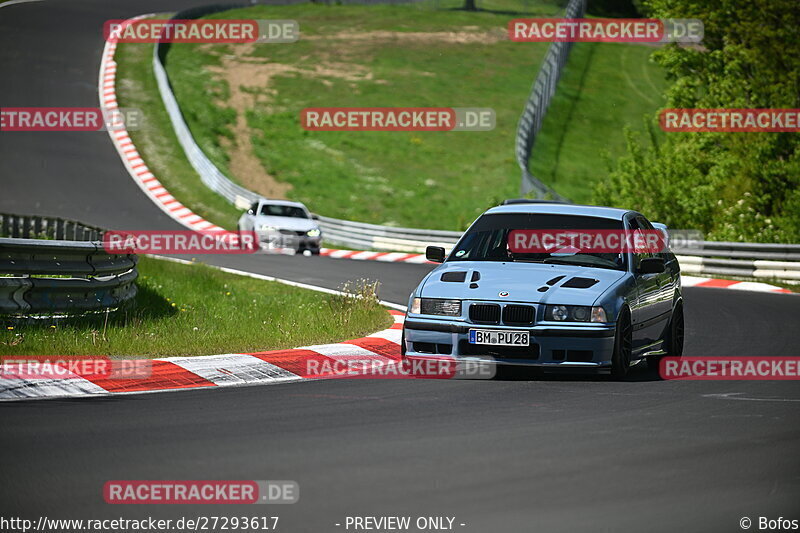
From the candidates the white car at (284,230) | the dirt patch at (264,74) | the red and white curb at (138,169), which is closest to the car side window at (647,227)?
the white car at (284,230)

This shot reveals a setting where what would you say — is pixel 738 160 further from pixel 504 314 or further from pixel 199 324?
pixel 504 314

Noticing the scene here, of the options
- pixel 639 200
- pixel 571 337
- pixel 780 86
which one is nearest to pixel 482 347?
pixel 571 337

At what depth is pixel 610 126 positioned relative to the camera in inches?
2453

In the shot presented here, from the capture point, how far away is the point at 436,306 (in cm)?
1055

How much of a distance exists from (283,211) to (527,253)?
Result: 63.7 ft

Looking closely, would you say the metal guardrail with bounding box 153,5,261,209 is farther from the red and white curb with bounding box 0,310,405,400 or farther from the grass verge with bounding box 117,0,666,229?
the red and white curb with bounding box 0,310,405,400

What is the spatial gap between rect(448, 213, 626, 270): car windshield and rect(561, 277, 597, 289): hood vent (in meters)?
0.62

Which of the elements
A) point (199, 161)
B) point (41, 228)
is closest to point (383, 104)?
point (199, 161)

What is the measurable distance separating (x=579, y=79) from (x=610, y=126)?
889 cm

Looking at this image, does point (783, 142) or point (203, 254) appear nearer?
point (203, 254)

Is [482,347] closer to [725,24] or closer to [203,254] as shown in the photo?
[203,254]

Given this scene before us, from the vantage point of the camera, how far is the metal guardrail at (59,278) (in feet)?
36.7

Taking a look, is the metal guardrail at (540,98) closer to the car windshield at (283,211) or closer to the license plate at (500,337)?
Answer: the car windshield at (283,211)

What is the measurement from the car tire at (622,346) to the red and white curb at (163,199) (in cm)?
1235
